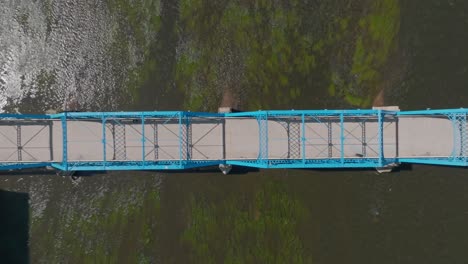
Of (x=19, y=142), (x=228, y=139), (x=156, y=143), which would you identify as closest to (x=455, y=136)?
(x=228, y=139)

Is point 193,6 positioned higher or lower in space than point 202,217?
higher

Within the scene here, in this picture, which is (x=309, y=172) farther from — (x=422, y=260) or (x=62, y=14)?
(x=62, y=14)

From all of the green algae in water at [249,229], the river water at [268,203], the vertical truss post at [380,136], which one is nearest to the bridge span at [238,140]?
the vertical truss post at [380,136]

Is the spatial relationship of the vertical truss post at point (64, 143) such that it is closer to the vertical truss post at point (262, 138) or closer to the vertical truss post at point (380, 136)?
the vertical truss post at point (262, 138)

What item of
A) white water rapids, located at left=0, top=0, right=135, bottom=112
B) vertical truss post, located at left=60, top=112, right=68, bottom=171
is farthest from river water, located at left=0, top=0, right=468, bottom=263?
vertical truss post, located at left=60, top=112, right=68, bottom=171

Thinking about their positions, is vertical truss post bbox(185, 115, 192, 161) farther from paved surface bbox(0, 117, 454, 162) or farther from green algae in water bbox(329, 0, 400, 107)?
green algae in water bbox(329, 0, 400, 107)

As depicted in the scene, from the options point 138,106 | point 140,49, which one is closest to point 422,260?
point 138,106
